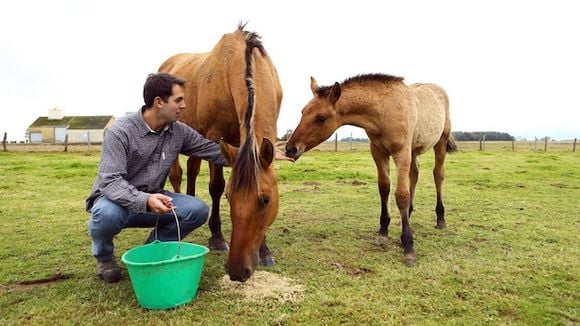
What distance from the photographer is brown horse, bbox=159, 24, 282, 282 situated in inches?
112

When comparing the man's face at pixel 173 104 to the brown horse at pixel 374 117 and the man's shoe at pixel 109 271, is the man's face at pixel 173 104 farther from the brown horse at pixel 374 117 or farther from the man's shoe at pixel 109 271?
the brown horse at pixel 374 117

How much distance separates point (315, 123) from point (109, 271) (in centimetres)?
257

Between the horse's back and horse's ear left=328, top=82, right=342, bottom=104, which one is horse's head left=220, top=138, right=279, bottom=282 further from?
the horse's back

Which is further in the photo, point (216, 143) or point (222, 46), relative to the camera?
point (222, 46)

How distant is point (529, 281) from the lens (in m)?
3.54

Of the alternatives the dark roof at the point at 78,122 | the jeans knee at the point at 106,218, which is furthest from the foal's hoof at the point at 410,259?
the dark roof at the point at 78,122

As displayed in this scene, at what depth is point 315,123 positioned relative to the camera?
15.8 feet

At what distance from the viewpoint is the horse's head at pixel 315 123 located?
189 inches

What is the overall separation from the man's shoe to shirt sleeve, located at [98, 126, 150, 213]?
0.68 metres

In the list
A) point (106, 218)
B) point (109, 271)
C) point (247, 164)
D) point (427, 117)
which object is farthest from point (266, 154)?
point (427, 117)

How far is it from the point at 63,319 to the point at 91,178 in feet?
30.4

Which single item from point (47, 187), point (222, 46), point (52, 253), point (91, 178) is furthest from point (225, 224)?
point (91, 178)

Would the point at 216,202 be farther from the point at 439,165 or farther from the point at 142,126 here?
the point at 439,165

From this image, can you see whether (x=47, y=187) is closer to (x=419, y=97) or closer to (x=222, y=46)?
(x=222, y=46)
